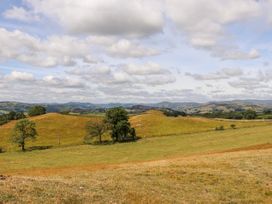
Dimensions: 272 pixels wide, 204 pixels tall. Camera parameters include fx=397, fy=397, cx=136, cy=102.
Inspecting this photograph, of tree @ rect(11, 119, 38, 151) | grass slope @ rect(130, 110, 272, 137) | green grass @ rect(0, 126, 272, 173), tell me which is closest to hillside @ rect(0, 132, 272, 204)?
green grass @ rect(0, 126, 272, 173)

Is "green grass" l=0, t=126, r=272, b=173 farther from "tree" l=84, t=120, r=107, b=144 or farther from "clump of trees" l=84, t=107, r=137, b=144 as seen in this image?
"tree" l=84, t=120, r=107, b=144

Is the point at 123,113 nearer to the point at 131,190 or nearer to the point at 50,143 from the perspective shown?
the point at 50,143

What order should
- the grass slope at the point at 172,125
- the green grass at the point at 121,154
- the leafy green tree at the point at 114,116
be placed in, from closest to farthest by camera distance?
1. the green grass at the point at 121,154
2. the leafy green tree at the point at 114,116
3. the grass slope at the point at 172,125

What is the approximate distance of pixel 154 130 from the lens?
16525 centimetres

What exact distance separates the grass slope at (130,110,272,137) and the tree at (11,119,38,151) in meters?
42.3

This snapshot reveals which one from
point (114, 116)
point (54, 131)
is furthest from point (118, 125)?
point (54, 131)

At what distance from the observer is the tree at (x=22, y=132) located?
430 feet

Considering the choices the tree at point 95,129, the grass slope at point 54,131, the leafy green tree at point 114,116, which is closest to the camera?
the tree at point 95,129

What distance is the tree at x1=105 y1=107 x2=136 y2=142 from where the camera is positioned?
13762cm

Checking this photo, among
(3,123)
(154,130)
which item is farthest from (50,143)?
(3,123)

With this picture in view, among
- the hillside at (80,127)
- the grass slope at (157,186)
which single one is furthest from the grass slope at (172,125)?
the grass slope at (157,186)

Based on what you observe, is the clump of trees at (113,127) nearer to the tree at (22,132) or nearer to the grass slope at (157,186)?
the tree at (22,132)

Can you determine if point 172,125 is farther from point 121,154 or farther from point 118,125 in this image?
point 121,154

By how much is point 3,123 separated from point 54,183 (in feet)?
563
